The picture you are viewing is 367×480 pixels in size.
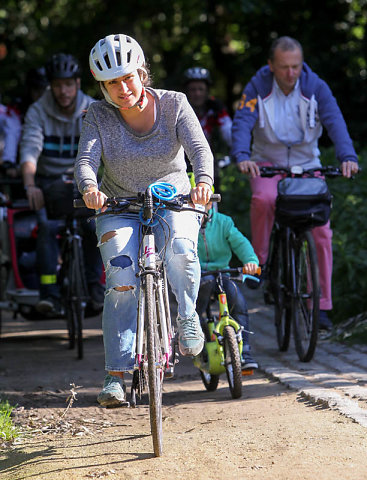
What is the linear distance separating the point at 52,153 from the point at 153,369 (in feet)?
13.4

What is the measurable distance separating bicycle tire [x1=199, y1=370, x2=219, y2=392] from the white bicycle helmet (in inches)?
90.9

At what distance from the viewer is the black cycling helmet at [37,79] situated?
915cm

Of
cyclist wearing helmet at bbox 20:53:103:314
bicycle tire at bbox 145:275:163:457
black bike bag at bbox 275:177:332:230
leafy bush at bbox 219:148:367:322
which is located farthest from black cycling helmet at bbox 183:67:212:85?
bicycle tire at bbox 145:275:163:457

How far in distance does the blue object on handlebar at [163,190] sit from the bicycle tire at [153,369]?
1.36 feet

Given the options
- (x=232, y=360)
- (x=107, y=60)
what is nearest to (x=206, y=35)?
(x=232, y=360)

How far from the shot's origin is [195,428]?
515 cm

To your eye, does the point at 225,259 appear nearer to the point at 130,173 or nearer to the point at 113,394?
the point at 130,173

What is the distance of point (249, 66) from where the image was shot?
17.4m

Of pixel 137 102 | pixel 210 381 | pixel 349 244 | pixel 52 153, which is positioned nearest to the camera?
pixel 137 102

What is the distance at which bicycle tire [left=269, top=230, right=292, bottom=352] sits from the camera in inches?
282

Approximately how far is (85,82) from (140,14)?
6.01ft

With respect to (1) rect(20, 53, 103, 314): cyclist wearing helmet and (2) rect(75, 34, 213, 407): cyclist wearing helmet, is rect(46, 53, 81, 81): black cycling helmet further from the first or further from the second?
(2) rect(75, 34, 213, 407): cyclist wearing helmet

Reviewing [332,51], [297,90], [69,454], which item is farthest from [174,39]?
[69,454]

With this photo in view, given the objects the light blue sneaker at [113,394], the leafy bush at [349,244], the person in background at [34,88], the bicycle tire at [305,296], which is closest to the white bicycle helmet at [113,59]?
the light blue sneaker at [113,394]
